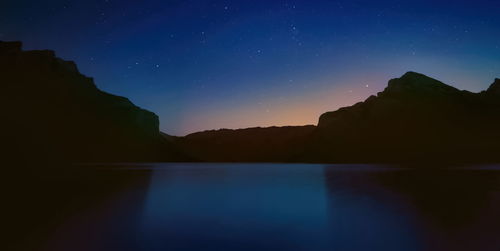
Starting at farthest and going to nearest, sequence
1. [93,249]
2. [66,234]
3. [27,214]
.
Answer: [27,214] → [66,234] → [93,249]

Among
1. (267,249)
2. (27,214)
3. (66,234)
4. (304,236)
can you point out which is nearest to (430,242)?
(304,236)

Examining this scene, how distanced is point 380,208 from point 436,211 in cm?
295

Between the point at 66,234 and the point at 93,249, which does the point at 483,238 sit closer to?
the point at 93,249

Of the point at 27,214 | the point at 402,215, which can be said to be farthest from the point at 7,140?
the point at 402,215

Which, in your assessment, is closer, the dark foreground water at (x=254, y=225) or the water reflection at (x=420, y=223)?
the dark foreground water at (x=254, y=225)

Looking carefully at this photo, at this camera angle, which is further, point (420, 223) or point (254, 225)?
point (254, 225)

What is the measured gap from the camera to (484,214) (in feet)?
58.3

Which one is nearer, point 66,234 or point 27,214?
point 66,234

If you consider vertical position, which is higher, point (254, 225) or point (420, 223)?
point (420, 223)

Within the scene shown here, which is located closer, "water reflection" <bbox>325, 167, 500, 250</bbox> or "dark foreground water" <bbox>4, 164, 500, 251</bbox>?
"dark foreground water" <bbox>4, 164, 500, 251</bbox>

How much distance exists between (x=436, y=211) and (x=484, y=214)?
2108 mm

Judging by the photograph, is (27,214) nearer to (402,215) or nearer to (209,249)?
(209,249)

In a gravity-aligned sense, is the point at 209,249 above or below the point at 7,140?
below

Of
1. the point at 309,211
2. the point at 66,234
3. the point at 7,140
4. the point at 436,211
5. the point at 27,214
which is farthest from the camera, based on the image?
the point at 7,140
